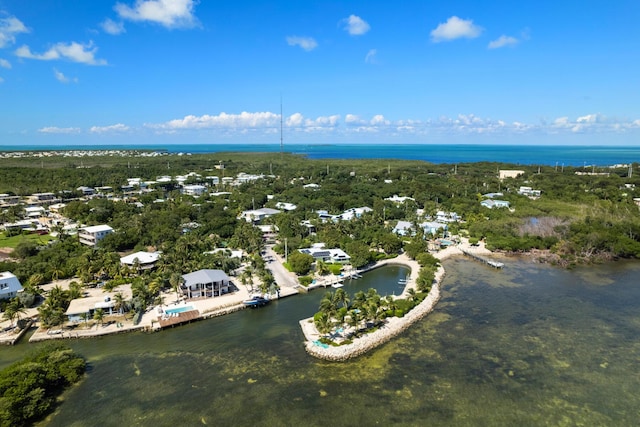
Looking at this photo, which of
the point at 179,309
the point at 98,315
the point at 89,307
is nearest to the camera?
the point at 98,315

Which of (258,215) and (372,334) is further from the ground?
(258,215)

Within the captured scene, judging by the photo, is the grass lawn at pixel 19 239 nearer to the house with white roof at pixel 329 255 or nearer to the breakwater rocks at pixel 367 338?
the house with white roof at pixel 329 255

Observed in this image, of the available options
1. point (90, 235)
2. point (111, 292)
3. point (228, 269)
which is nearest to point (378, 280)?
point (228, 269)

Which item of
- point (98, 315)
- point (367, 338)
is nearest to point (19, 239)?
point (98, 315)

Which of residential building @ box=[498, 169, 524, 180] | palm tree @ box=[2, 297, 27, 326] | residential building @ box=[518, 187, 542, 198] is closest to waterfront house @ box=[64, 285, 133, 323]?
palm tree @ box=[2, 297, 27, 326]

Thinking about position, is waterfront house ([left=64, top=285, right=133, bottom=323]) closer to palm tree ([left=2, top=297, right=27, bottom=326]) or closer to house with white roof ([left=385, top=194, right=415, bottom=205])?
palm tree ([left=2, top=297, right=27, bottom=326])

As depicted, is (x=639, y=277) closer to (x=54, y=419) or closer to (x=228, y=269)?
(x=228, y=269)

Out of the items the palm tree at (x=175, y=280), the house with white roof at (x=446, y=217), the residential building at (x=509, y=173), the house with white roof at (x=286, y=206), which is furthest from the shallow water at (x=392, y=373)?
the residential building at (x=509, y=173)

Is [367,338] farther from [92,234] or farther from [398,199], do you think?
[398,199]
